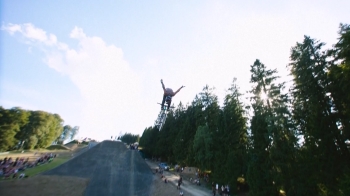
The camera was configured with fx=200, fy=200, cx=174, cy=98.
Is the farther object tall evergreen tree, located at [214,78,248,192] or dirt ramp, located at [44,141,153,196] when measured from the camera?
dirt ramp, located at [44,141,153,196]

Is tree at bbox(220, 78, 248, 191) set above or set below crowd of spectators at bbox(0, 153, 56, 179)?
above

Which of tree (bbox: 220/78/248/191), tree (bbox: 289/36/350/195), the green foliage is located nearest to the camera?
tree (bbox: 289/36/350/195)

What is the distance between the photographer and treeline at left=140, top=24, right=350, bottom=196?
18.1m

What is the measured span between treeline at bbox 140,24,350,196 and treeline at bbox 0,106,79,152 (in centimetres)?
4994

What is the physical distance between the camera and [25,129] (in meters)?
63.3

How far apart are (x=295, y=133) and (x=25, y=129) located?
7336 centimetres

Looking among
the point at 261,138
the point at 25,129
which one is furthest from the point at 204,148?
the point at 25,129

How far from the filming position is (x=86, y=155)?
42875 millimetres

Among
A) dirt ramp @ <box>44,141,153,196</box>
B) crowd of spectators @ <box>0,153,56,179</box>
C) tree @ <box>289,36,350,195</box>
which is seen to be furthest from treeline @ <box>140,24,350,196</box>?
crowd of spectators @ <box>0,153,56,179</box>

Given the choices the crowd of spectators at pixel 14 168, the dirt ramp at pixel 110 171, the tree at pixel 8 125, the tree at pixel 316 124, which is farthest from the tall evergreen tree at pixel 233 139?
the tree at pixel 8 125

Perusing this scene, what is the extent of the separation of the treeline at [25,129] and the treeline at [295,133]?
164 feet

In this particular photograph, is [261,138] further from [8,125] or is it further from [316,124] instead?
[8,125]

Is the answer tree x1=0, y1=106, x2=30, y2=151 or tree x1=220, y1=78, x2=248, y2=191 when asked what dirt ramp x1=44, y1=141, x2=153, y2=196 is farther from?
tree x1=0, y1=106, x2=30, y2=151

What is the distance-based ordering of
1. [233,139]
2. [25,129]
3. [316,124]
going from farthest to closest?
[25,129] → [233,139] → [316,124]
